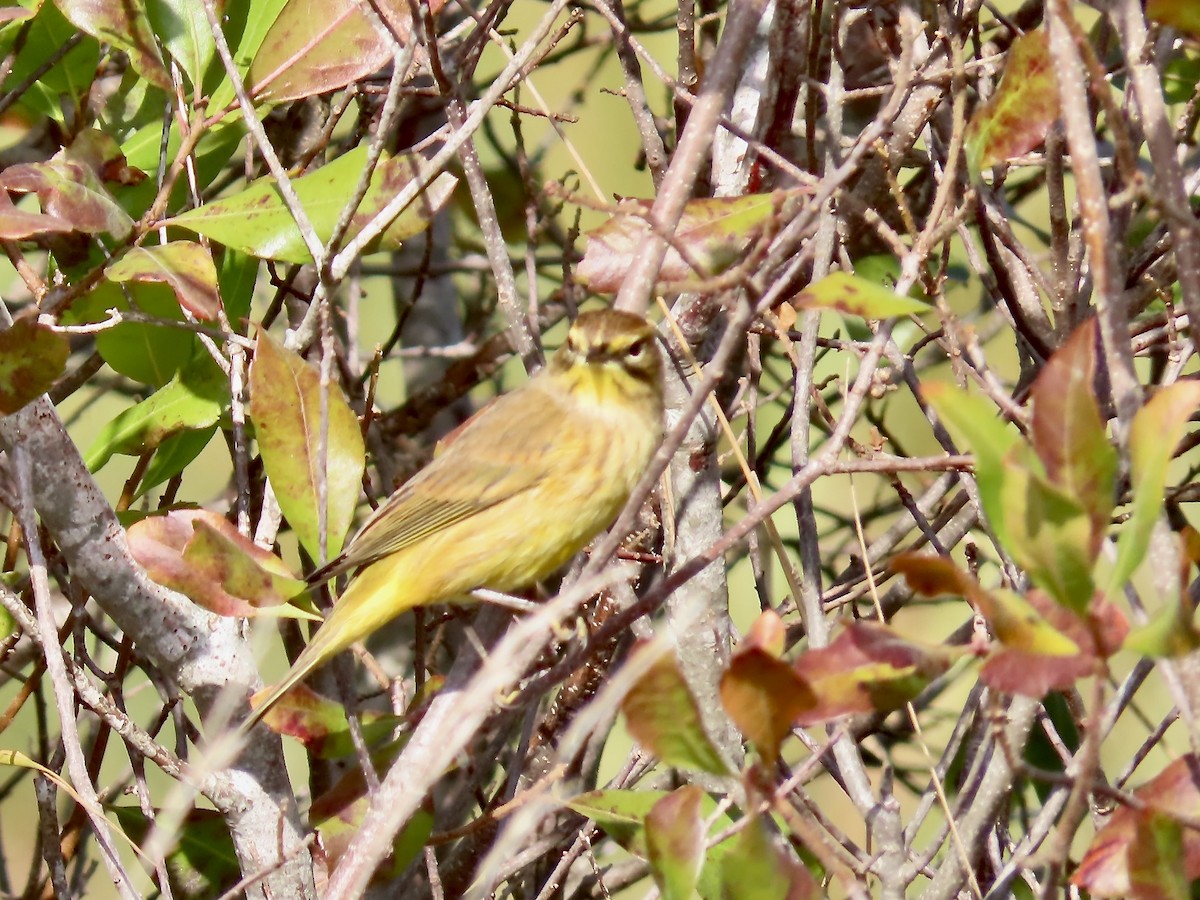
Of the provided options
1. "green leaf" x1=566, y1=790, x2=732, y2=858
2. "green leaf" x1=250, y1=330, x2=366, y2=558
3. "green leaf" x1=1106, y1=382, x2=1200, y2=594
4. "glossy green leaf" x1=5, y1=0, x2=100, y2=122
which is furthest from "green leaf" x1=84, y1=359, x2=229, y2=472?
"green leaf" x1=1106, y1=382, x2=1200, y2=594

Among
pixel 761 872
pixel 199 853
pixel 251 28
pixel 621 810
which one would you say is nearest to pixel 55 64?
pixel 251 28

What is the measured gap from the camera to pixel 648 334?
2.70 m

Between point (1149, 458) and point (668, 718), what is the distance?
0.56 meters

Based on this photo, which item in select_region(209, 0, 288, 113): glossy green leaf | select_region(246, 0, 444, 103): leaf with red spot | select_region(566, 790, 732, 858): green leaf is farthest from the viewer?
select_region(209, 0, 288, 113): glossy green leaf

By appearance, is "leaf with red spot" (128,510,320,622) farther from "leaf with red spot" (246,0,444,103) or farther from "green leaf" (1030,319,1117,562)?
"green leaf" (1030,319,1117,562)

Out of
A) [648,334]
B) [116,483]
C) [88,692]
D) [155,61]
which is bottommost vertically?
[116,483]

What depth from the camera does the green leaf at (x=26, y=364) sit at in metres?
2.18

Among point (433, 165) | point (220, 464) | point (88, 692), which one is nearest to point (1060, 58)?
point (433, 165)

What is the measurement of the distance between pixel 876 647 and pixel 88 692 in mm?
1577

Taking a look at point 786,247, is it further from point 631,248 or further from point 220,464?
point 220,464

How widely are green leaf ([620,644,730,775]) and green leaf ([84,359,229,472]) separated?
1.46 m

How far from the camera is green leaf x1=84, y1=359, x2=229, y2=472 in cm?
267

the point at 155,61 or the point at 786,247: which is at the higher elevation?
the point at 155,61

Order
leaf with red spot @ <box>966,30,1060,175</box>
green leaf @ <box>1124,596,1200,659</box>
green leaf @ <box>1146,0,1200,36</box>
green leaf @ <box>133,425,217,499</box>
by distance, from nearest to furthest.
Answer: green leaf @ <box>1124,596,1200,659</box> → green leaf @ <box>1146,0,1200,36</box> → leaf with red spot @ <box>966,30,1060,175</box> → green leaf @ <box>133,425,217,499</box>
